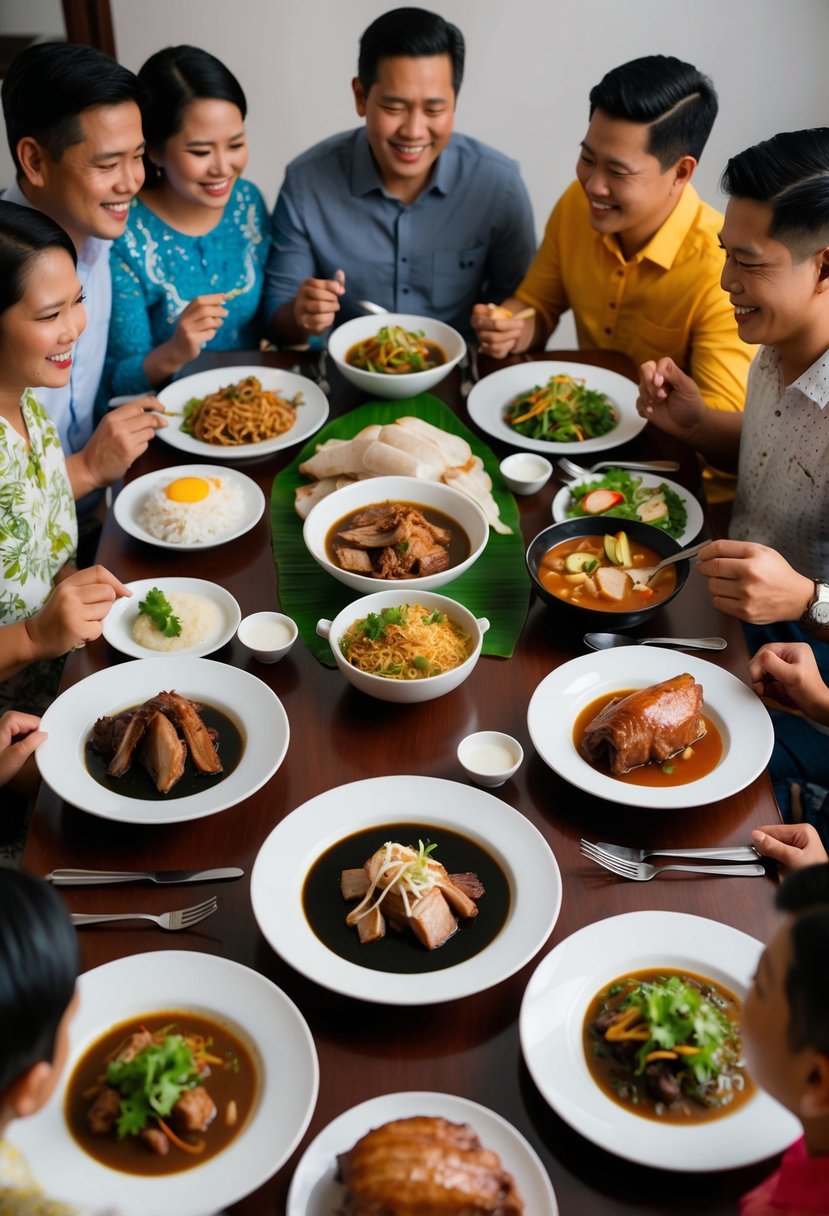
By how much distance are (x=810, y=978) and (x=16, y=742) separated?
168 cm

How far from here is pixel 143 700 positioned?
2.42 m

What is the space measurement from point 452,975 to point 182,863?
2.02ft

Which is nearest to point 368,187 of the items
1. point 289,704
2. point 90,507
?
point 90,507

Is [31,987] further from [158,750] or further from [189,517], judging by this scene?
[189,517]

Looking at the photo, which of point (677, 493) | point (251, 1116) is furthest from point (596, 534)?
point (251, 1116)

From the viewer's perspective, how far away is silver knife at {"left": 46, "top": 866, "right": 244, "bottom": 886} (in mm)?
1991

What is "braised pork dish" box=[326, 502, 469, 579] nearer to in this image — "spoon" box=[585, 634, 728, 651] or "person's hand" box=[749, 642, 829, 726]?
"spoon" box=[585, 634, 728, 651]

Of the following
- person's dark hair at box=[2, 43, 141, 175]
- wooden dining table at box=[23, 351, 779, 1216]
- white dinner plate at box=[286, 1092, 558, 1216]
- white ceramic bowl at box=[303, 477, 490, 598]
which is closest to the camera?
white dinner plate at box=[286, 1092, 558, 1216]

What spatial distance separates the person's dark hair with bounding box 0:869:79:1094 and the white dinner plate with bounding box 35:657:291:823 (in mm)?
629

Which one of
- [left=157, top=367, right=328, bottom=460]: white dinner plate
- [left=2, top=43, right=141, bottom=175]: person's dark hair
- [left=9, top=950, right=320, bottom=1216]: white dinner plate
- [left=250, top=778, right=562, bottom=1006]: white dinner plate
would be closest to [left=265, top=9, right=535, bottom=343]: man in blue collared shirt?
[left=157, top=367, right=328, bottom=460]: white dinner plate

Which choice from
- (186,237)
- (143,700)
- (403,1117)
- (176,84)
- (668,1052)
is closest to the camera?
(403,1117)

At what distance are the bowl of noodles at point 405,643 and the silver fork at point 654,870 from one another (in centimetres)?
58

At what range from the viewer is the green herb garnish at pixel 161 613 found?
8.55ft

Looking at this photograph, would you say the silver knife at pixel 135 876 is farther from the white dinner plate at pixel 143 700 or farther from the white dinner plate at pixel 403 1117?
the white dinner plate at pixel 403 1117
